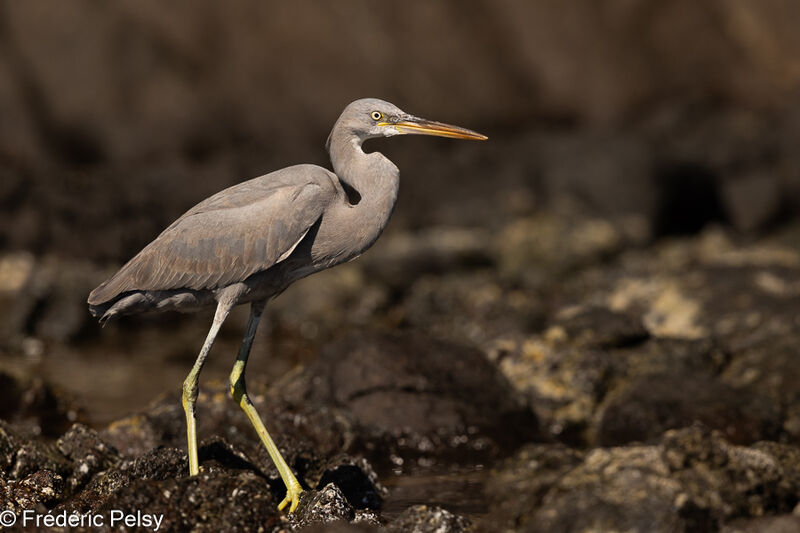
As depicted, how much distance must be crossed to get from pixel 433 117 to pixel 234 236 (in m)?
12.5

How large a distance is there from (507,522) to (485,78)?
14.5 metres

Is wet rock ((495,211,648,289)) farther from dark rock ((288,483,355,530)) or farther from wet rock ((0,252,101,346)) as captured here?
dark rock ((288,483,355,530))

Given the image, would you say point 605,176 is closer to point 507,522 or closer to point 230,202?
point 230,202

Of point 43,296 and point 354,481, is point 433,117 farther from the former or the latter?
point 354,481

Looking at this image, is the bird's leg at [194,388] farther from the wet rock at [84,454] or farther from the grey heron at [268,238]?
the wet rock at [84,454]

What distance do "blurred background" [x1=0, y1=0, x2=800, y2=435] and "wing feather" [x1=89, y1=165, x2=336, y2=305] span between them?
8.25 metres

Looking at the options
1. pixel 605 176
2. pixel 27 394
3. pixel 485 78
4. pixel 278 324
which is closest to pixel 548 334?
pixel 27 394

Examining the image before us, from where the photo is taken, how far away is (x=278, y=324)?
14.7 meters

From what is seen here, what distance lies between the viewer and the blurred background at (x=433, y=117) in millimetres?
16453

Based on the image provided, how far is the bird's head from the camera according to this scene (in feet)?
21.4

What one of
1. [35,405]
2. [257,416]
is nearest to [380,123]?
[257,416]

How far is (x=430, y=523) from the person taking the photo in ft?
18.4

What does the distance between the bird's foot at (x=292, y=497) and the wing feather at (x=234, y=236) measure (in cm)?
126

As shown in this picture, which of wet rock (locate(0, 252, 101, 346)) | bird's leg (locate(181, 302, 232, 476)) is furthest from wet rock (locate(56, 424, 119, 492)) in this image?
wet rock (locate(0, 252, 101, 346))
